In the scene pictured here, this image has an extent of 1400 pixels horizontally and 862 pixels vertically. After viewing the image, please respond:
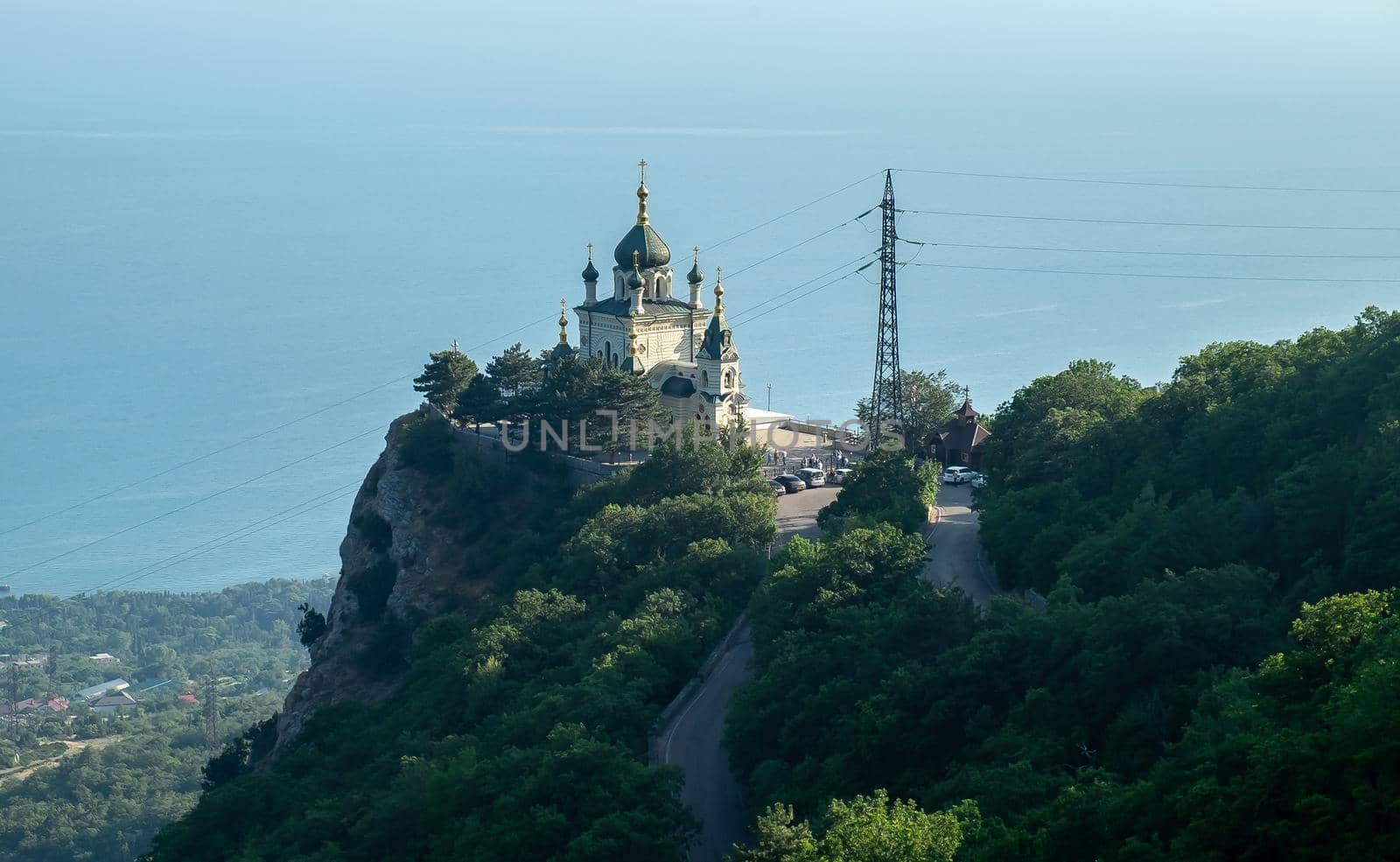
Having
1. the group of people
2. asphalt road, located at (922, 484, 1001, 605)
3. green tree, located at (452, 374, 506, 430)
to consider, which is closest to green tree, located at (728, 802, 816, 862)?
asphalt road, located at (922, 484, 1001, 605)

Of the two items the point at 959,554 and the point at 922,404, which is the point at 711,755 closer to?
the point at 959,554

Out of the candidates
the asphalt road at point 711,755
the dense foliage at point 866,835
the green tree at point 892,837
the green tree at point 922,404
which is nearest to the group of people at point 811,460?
the green tree at point 922,404

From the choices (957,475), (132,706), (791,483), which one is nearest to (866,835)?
(957,475)

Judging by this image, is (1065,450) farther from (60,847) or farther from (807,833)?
(60,847)

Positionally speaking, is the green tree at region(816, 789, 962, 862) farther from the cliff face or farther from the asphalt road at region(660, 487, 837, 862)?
the cliff face

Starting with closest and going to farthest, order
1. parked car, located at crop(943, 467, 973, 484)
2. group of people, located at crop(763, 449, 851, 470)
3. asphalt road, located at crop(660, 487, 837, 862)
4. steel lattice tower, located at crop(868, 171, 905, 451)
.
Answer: asphalt road, located at crop(660, 487, 837, 862) < steel lattice tower, located at crop(868, 171, 905, 451) < parked car, located at crop(943, 467, 973, 484) < group of people, located at crop(763, 449, 851, 470)

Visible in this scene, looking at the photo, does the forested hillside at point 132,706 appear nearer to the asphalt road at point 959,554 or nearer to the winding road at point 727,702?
the winding road at point 727,702
